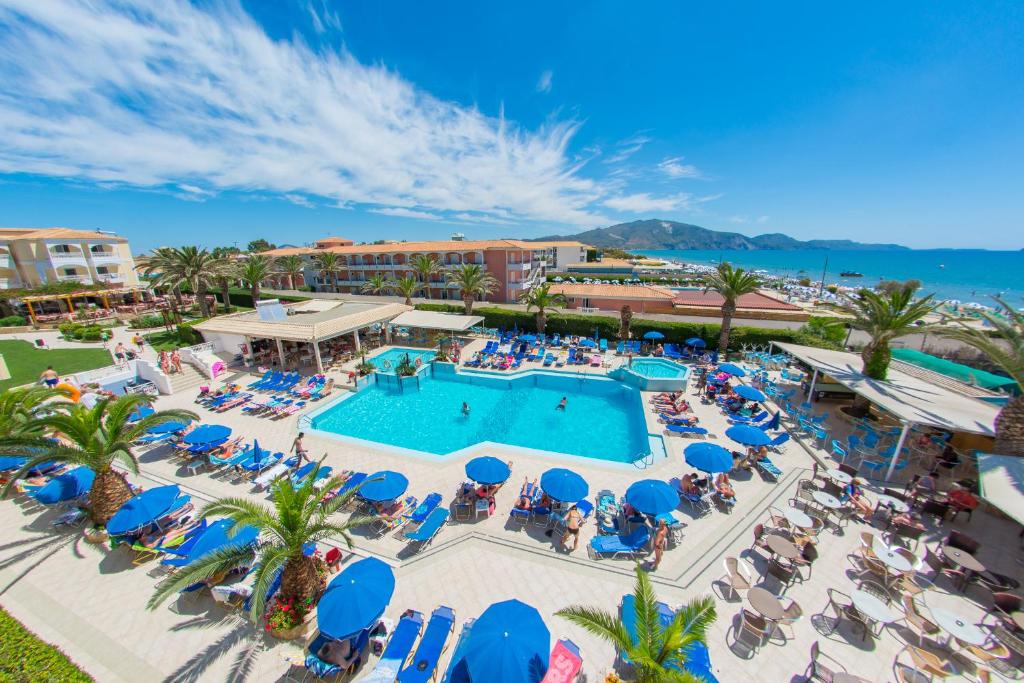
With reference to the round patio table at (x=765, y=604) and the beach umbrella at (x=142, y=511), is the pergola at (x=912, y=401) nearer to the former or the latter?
the round patio table at (x=765, y=604)

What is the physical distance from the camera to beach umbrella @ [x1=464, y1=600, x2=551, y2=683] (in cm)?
544

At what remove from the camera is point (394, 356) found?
2591 cm

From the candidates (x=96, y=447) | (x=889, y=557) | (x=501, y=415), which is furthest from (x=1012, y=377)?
(x=96, y=447)

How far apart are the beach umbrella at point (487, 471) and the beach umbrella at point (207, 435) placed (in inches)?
374

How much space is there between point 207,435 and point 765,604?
1731 centimetres

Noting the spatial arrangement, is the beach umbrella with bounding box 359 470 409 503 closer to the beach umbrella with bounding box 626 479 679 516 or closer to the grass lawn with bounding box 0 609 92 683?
the grass lawn with bounding box 0 609 92 683

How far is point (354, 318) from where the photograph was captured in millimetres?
24297

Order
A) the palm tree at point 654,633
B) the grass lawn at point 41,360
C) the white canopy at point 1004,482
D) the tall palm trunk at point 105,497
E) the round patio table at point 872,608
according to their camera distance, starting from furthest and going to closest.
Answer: the grass lawn at point 41,360 < the tall palm trunk at point 105,497 < the white canopy at point 1004,482 < the round patio table at point 872,608 < the palm tree at point 654,633

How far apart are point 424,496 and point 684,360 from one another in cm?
1947

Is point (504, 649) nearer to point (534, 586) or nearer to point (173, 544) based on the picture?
point (534, 586)

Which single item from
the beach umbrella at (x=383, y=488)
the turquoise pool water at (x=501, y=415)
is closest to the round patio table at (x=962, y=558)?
the turquoise pool water at (x=501, y=415)

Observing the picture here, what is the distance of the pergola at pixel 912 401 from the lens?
1079 centimetres

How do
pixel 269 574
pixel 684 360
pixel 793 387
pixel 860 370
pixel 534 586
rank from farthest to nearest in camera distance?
1. pixel 684 360
2. pixel 793 387
3. pixel 860 370
4. pixel 534 586
5. pixel 269 574

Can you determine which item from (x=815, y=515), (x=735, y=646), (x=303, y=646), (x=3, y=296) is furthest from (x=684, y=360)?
(x=3, y=296)
